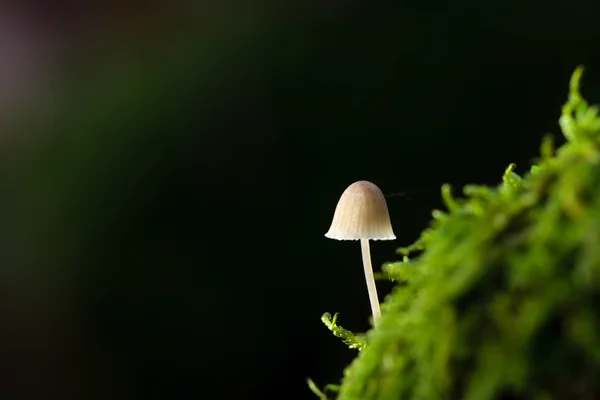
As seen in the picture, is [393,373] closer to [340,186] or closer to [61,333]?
[340,186]

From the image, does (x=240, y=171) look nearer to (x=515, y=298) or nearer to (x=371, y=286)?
(x=371, y=286)

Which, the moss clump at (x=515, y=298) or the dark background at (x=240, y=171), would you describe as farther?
the dark background at (x=240, y=171)

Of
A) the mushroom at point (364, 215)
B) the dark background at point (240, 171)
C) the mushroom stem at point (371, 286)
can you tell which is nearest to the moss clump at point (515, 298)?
the mushroom stem at point (371, 286)

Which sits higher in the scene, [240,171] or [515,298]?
[515,298]

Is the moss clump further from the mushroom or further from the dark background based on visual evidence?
the dark background

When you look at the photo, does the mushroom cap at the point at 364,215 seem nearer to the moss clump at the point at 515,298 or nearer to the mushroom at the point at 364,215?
the mushroom at the point at 364,215

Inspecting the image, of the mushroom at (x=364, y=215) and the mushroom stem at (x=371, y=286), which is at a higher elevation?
the mushroom at (x=364, y=215)

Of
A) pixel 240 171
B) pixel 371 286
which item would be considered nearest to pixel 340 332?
pixel 371 286

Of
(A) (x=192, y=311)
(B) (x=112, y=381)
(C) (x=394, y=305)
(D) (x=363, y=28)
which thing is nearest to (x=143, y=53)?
(D) (x=363, y=28)
